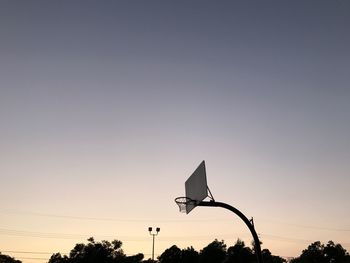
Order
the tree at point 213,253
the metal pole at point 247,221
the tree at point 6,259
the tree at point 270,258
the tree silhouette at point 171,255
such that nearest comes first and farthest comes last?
the metal pole at point 247,221
the tree at point 6,259
the tree at point 213,253
the tree silhouette at point 171,255
the tree at point 270,258

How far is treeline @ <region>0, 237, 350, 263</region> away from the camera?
103 metres

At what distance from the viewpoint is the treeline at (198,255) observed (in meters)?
103

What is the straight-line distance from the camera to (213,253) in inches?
4478

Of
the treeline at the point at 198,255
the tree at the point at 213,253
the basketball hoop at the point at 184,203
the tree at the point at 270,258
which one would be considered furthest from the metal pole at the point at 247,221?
the tree at the point at 270,258

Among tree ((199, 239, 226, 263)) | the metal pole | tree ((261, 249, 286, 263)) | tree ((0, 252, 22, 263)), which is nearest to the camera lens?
the metal pole

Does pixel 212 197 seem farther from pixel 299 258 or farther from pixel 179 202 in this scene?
pixel 299 258

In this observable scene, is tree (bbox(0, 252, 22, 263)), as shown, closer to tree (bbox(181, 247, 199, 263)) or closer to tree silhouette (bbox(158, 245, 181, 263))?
tree silhouette (bbox(158, 245, 181, 263))

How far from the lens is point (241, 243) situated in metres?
120

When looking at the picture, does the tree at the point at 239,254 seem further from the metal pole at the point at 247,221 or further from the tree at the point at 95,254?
the metal pole at the point at 247,221

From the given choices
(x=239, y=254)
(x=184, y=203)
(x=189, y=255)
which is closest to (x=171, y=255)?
(x=189, y=255)

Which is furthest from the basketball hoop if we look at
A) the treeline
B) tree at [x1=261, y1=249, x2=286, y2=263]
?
tree at [x1=261, y1=249, x2=286, y2=263]

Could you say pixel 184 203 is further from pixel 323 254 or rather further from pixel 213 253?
pixel 323 254

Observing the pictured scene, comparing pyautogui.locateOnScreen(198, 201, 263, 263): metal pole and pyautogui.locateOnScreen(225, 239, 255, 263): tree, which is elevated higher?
pyautogui.locateOnScreen(225, 239, 255, 263): tree

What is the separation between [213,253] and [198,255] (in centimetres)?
611
